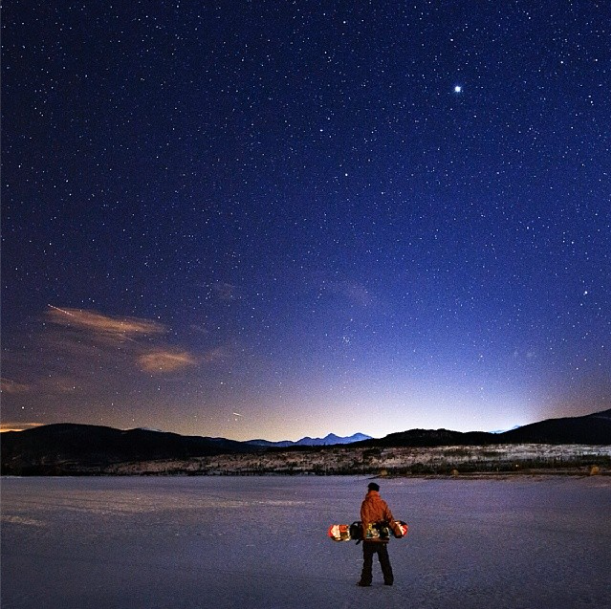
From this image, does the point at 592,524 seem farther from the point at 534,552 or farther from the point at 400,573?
the point at 400,573

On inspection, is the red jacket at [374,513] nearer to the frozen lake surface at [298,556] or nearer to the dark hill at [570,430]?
the frozen lake surface at [298,556]

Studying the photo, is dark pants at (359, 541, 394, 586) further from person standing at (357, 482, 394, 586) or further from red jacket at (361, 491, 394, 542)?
red jacket at (361, 491, 394, 542)

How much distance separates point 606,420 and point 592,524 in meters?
194

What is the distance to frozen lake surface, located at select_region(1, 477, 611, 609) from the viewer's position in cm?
880

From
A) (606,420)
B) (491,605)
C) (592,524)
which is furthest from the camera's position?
(606,420)

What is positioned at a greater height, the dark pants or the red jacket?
the red jacket

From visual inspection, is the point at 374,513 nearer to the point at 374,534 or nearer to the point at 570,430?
the point at 374,534

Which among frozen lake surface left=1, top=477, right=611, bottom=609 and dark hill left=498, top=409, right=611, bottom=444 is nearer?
frozen lake surface left=1, top=477, right=611, bottom=609

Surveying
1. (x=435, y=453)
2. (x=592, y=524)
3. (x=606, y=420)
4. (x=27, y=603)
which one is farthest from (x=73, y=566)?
(x=606, y=420)

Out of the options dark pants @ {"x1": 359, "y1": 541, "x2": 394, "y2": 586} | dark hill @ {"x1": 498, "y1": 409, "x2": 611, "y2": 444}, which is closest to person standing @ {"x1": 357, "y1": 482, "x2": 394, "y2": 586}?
dark pants @ {"x1": 359, "y1": 541, "x2": 394, "y2": 586}

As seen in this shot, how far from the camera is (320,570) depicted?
10.7 m

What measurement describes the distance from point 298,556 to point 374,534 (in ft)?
10.4

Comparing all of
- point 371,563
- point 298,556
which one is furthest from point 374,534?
point 298,556

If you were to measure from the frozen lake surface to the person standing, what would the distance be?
8.1 inches
